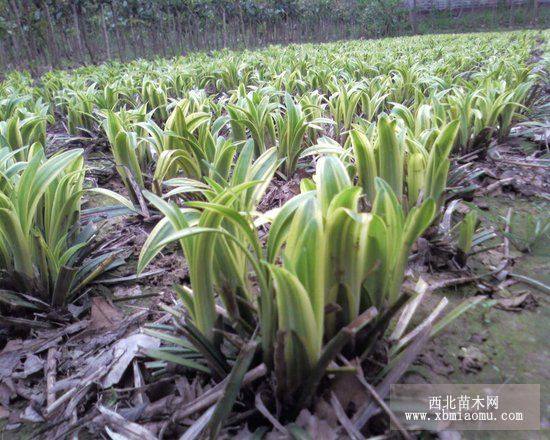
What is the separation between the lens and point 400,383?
1.01 meters

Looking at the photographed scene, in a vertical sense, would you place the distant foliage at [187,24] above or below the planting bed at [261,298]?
above

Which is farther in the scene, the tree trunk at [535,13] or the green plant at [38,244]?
the tree trunk at [535,13]

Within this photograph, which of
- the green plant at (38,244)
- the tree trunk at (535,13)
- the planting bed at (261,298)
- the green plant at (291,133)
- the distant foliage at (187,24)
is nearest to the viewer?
the planting bed at (261,298)

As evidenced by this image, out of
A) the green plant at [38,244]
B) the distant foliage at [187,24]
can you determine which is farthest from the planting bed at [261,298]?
the distant foliage at [187,24]

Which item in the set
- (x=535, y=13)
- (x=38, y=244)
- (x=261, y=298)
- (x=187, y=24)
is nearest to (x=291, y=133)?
(x=38, y=244)

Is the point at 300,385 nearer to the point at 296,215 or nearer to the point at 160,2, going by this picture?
the point at 296,215

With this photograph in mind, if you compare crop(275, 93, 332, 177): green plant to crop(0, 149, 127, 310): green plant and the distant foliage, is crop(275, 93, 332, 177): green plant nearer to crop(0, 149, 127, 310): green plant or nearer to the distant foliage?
crop(0, 149, 127, 310): green plant

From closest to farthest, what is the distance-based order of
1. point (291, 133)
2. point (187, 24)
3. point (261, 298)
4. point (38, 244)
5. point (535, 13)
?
point (261, 298)
point (38, 244)
point (291, 133)
point (187, 24)
point (535, 13)

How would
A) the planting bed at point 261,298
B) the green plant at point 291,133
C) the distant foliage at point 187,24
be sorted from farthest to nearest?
the distant foliage at point 187,24
the green plant at point 291,133
the planting bed at point 261,298

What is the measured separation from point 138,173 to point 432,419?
1.85m

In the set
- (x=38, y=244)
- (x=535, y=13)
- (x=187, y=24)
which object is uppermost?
(x=187, y=24)

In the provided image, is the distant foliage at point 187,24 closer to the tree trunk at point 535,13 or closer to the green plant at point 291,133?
the tree trunk at point 535,13

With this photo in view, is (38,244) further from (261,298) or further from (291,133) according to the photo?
(291,133)

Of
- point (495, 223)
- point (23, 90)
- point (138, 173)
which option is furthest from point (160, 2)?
point (495, 223)
